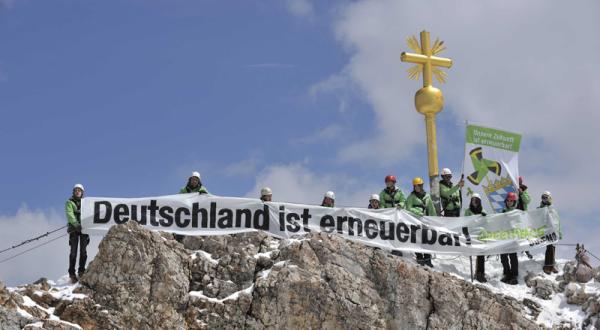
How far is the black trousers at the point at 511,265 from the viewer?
71.6 ft

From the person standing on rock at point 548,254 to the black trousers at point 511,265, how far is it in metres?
0.86

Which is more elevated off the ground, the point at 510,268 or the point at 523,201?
the point at 523,201

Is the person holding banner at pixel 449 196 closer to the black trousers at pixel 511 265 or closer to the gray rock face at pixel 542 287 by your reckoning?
the black trousers at pixel 511 265

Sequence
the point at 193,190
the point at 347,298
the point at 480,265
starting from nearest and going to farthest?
the point at 347,298, the point at 193,190, the point at 480,265

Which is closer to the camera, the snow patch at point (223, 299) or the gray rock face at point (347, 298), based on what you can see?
the gray rock face at point (347, 298)

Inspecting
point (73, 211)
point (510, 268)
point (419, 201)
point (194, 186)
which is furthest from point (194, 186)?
point (510, 268)

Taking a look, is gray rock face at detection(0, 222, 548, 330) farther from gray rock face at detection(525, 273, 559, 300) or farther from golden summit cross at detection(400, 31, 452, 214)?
golden summit cross at detection(400, 31, 452, 214)

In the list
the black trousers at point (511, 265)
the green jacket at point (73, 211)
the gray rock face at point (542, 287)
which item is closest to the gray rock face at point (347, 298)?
the gray rock face at point (542, 287)

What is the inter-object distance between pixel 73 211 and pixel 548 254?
11.6 m

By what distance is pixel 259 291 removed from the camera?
18.5 metres

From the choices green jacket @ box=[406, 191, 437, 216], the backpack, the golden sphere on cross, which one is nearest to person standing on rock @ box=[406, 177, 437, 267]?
green jacket @ box=[406, 191, 437, 216]

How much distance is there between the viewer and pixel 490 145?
23984 millimetres

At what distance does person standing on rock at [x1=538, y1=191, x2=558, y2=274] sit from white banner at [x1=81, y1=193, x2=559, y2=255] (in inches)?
10.5

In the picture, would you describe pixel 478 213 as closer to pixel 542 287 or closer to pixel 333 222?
pixel 542 287
